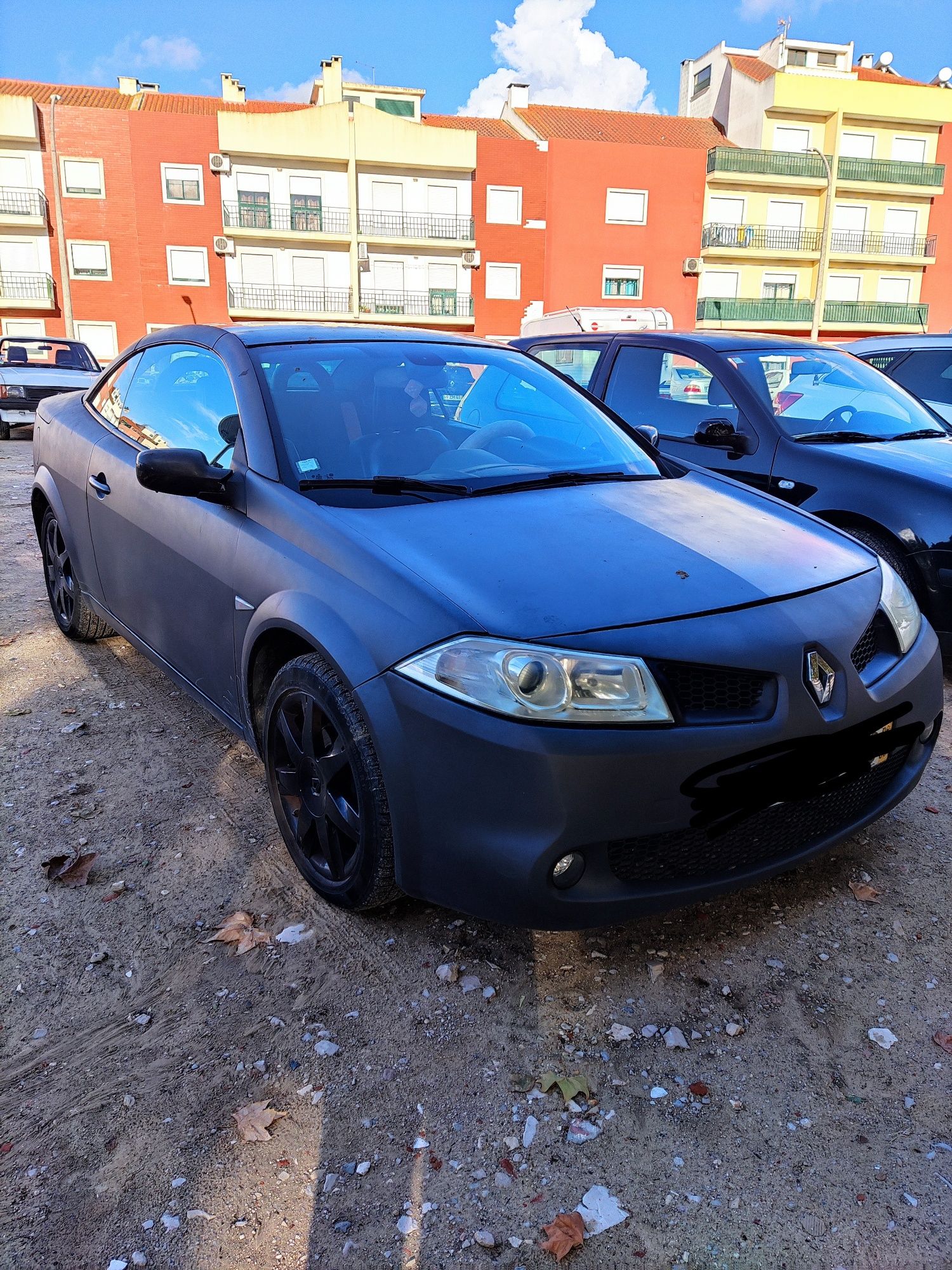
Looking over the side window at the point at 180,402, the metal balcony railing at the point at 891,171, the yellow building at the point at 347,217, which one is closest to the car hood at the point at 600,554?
the side window at the point at 180,402

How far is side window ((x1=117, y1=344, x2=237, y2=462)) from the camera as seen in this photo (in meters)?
A: 3.27

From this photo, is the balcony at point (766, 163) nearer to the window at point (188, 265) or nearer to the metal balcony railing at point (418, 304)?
the metal balcony railing at point (418, 304)

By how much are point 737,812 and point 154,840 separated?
192cm

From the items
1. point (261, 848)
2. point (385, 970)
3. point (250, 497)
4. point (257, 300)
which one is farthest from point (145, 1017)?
point (257, 300)

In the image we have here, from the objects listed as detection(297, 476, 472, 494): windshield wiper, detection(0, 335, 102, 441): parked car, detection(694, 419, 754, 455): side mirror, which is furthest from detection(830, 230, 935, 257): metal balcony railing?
detection(297, 476, 472, 494): windshield wiper

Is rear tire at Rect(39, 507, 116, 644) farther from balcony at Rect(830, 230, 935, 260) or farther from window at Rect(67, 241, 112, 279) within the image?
balcony at Rect(830, 230, 935, 260)

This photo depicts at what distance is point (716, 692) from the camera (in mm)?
2232

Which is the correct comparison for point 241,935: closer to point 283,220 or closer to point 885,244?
point 283,220

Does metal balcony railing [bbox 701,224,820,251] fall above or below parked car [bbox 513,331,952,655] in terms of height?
above

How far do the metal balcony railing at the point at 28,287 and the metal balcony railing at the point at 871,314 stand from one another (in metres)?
31.2

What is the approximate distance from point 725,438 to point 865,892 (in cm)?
295

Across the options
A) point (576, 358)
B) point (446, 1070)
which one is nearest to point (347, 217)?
point (576, 358)

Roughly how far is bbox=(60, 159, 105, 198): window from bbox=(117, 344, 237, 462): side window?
37.1 m

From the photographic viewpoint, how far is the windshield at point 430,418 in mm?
3020
